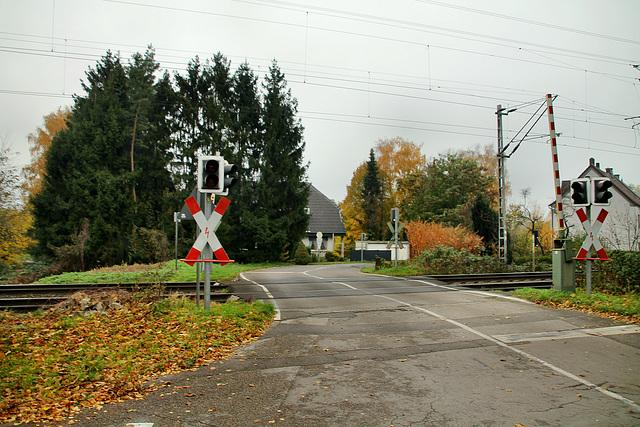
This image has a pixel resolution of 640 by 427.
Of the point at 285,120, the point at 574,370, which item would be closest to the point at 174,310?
the point at 574,370

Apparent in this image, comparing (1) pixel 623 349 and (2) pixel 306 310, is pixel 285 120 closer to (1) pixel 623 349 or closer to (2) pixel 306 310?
(2) pixel 306 310

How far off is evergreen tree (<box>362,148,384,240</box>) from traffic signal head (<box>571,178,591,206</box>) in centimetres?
4807

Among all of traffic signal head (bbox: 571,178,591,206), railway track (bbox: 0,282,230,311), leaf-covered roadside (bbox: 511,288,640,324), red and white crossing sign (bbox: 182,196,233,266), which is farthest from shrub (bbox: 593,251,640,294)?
red and white crossing sign (bbox: 182,196,233,266)

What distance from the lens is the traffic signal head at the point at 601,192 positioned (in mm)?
11248

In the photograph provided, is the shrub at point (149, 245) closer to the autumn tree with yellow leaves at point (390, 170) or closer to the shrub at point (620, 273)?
the shrub at point (620, 273)

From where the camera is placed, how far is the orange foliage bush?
2502 centimetres

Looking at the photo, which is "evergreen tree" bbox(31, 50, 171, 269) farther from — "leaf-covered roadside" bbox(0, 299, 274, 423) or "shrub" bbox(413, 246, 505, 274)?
"leaf-covered roadside" bbox(0, 299, 274, 423)

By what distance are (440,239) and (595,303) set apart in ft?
49.3

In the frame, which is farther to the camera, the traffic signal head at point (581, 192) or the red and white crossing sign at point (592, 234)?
the red and white crossing sign at point (592, 234)

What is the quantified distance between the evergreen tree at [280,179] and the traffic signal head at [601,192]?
26.6 metres

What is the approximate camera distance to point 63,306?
28.7ft

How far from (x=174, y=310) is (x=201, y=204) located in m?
2.10

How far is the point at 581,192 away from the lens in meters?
11.5

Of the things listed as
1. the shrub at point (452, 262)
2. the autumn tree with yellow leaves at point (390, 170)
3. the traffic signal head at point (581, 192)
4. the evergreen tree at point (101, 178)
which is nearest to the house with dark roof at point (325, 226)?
the autumn tree with yellow leaves at point (390, 170)
